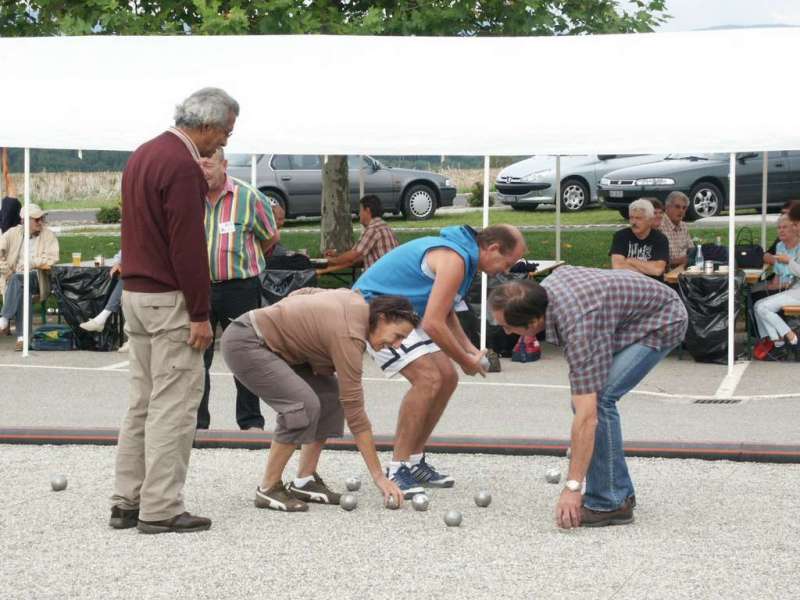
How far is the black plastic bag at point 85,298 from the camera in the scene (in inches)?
521

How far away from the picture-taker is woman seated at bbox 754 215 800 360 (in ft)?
40.3

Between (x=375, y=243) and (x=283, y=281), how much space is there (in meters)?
0.93

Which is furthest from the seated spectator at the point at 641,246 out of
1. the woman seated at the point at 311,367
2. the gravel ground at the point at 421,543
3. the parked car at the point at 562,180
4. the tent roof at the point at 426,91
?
the parked car at the point at 562,180

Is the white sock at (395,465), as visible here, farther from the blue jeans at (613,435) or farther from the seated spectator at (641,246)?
the seated spectator at (641,246)

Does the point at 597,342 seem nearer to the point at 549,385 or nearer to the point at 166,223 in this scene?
the point at 166,223

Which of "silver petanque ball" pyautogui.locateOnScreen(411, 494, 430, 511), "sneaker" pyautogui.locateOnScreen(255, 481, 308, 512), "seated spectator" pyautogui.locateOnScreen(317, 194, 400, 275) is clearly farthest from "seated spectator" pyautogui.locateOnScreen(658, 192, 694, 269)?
"sneaker" pyautogui.locateOnScreen(255, 481, 308, 512)

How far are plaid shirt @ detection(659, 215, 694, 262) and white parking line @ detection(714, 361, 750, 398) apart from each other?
5.88ft

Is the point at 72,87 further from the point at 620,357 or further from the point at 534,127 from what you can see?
the point at 620,357

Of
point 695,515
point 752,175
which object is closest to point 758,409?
point 695,515

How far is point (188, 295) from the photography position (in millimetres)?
5988

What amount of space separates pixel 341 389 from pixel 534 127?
6.37 meters

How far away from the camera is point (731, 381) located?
11305 mm

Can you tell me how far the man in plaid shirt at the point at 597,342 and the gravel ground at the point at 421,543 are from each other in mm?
177

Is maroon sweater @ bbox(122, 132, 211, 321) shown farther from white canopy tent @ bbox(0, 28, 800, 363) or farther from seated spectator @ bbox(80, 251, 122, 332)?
seated spectator @ bbox(80, 251, 122, 332)
